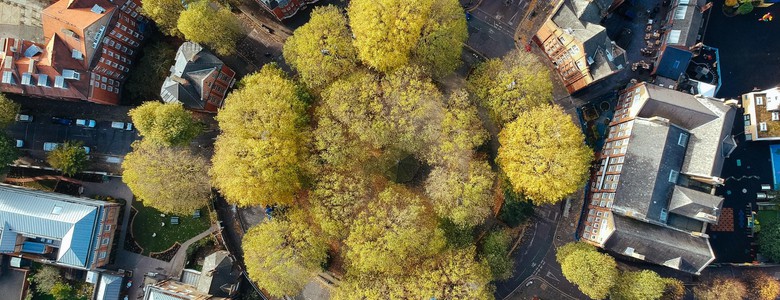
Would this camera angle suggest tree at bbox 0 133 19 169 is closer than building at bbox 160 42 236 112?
No

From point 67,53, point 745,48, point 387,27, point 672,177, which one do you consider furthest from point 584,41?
point 67,53

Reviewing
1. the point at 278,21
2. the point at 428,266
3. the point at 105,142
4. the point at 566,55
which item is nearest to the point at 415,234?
the point at 428,266

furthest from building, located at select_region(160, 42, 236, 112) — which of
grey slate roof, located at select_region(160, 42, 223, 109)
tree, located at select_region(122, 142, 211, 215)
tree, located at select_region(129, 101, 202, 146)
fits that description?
tree, located at select_region(122, 142, 211, 215)

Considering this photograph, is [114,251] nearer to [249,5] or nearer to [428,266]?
[249,5]

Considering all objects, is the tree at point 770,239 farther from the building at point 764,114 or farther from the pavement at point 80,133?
the pavement at point 80,133

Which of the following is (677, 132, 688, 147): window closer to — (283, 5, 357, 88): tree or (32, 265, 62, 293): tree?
(283, 5, 357, 88): tree

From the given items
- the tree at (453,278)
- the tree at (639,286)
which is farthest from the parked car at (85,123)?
the tree at (639,286)

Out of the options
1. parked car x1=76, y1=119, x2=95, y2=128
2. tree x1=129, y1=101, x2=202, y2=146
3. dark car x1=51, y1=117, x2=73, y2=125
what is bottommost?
dark car x1=51, y1=117, x2=73, y2=125
